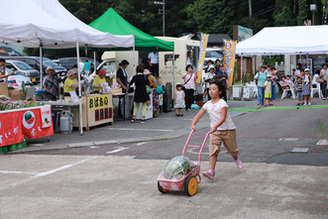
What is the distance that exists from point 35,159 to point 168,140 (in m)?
3.43

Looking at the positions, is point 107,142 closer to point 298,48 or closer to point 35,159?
point 35,159

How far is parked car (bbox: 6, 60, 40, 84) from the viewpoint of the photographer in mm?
27459

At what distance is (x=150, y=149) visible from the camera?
991 cm

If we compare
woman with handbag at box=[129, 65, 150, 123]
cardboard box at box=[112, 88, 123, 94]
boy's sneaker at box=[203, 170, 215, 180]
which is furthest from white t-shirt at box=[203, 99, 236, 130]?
cardboard box at box=[112, 88, 123, 94]

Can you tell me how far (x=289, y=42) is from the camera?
24391 mm

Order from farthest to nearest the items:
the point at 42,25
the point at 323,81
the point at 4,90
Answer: the point at 323,81, the point at 4,90, the point at 42,25

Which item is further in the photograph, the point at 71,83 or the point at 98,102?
the point at 98,102

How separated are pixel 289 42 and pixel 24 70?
618 inches

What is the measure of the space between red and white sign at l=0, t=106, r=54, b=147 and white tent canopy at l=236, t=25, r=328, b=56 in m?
15.6

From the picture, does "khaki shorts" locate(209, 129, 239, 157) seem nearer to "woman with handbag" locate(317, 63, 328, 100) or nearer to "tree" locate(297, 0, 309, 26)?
"woman with handbag" locate(317, 63, 328, 100)

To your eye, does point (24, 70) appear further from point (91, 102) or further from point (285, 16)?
point (285, 16)

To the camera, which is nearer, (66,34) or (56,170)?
(56,170)

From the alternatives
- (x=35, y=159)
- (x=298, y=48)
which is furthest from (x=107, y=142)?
(x=298, y=48)

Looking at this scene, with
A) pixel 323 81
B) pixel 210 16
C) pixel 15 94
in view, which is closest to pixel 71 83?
pixel 15 94
